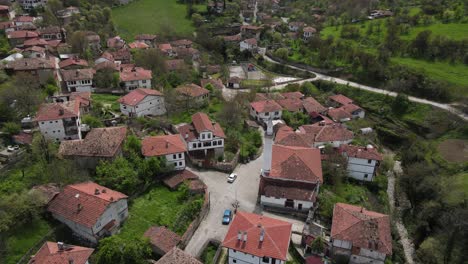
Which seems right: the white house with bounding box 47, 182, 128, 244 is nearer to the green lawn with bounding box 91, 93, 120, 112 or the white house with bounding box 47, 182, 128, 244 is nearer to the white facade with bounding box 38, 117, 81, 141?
the white facade with bounding box 38, 117, 81, 141

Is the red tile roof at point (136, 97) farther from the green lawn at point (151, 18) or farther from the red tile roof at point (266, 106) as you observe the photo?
the green lawn at point (151, 18)

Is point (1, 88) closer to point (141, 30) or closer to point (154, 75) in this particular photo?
point (154, 75)

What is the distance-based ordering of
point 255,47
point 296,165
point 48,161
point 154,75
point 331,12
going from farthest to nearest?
point 331,12
point 255,47
point 154,75
point 296,165
point 48,161

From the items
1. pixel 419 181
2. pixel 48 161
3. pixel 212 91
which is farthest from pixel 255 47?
pixel 48 161

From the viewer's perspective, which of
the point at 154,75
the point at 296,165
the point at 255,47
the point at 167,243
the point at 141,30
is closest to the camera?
the point at 167,243

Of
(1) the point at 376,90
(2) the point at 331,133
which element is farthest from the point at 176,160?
(1) the point at 376,90

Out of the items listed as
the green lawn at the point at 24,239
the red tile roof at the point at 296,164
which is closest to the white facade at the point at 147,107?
the red tile roof at the point at 296,164
